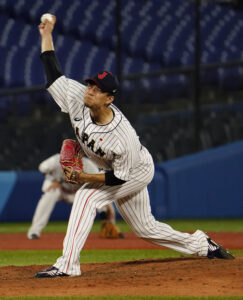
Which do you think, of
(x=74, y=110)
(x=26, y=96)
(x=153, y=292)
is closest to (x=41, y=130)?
(x=26, y=96)

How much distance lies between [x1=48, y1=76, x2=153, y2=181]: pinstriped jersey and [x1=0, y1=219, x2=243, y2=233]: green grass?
17.6 ft

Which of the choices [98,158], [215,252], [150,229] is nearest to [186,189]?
[215,252]

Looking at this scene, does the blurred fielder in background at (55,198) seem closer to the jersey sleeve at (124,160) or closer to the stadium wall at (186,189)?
the stadium wall at (186,189)

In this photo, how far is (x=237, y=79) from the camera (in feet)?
42.9

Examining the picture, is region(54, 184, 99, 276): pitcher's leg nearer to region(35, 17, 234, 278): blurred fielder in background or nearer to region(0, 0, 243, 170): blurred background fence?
region(35, 17, 234, 278): blurred fielder in background

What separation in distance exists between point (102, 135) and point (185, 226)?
6282mm

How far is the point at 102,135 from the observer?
16.6ft

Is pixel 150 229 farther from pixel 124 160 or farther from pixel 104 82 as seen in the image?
pixel 104 82

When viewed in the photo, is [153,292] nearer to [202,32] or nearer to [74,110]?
[74,110]

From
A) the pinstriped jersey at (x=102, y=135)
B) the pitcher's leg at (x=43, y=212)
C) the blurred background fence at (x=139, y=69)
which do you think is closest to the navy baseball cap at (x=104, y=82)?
the pinstriped jersey at (x=102, y=135)

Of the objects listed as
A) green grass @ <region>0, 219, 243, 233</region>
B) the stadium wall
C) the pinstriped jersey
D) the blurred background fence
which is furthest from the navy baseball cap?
the stadium wall

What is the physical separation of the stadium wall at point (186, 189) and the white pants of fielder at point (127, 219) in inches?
257

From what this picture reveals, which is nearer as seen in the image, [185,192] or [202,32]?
[185,192]

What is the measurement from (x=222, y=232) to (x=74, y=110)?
5.46 metres
